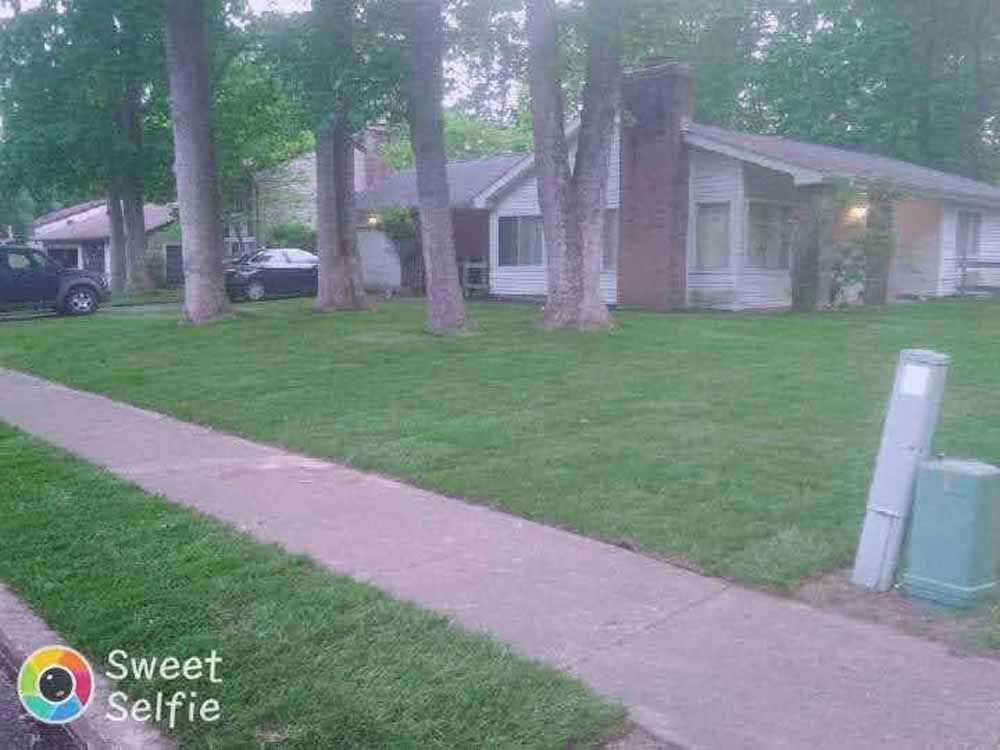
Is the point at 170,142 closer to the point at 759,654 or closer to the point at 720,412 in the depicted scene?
the point at 720,412

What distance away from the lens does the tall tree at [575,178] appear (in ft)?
51.3

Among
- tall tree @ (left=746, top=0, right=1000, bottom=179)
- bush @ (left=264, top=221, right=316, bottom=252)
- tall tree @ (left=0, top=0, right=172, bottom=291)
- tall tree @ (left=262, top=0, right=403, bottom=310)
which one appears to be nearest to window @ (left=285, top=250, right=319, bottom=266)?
tall tree @ (left=0, top=0, right=172, bottom=291)

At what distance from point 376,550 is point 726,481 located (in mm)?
2427

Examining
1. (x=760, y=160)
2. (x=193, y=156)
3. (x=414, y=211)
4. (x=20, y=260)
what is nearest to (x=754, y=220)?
(x=760, y=160)

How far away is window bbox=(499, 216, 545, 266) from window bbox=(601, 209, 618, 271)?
2.37 m

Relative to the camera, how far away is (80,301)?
76.3ft

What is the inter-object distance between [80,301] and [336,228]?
725 cm

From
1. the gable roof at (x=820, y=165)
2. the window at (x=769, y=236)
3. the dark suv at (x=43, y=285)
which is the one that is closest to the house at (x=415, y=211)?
the gable roof at (x=820, y=165)

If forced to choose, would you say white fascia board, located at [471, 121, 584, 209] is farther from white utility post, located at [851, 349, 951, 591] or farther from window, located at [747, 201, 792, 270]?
white utility post, located at [851, 349, 951, 591]

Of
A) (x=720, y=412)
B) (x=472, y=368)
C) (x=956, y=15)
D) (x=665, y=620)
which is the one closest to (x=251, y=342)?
(x=472, y=368)

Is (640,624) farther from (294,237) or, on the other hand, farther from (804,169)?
(294,237)

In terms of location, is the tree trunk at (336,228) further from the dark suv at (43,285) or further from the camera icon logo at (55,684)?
the camera icon logo at (55,684)

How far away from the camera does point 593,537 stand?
5418 millimetres

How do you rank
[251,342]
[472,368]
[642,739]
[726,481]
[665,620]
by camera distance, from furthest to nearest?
1. [251,342]
2. [472,368]
3. [726,481]
4. [665,620]
5. [642,739]
